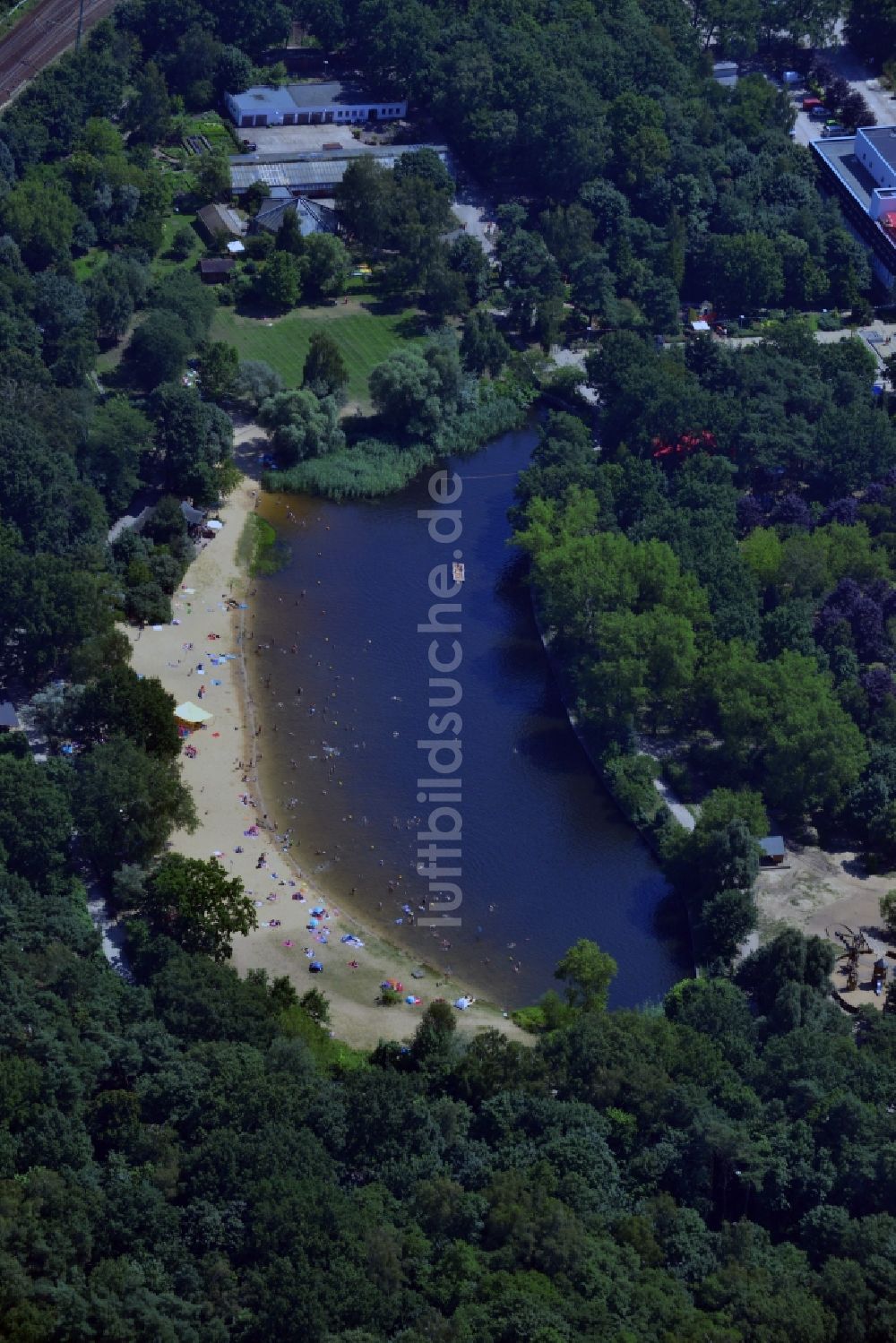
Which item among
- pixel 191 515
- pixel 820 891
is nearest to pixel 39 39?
pixel 191 515

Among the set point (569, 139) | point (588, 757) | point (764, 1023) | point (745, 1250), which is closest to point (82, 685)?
point (588, 757)

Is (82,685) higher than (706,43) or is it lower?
A: lower

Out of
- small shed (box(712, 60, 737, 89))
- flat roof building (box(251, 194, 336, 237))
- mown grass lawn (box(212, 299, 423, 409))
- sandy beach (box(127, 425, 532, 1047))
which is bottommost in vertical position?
sandy beach (box(127, 425, 532, 1047))

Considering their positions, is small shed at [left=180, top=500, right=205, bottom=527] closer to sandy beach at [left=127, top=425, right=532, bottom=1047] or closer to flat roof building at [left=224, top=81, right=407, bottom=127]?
sandy beach at [left=127, top=425, right=532, bottom=1047]

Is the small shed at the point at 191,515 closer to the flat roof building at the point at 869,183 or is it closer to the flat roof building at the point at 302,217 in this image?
the flat roof building at the point at 302,217

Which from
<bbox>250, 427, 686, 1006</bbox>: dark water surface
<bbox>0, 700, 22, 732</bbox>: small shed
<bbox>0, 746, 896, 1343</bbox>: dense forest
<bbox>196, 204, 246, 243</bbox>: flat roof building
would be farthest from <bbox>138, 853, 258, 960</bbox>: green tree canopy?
<bbox>196, 204, 246, 243</bbox>: flat roof building

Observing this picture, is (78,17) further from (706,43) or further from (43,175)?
(706,43)
